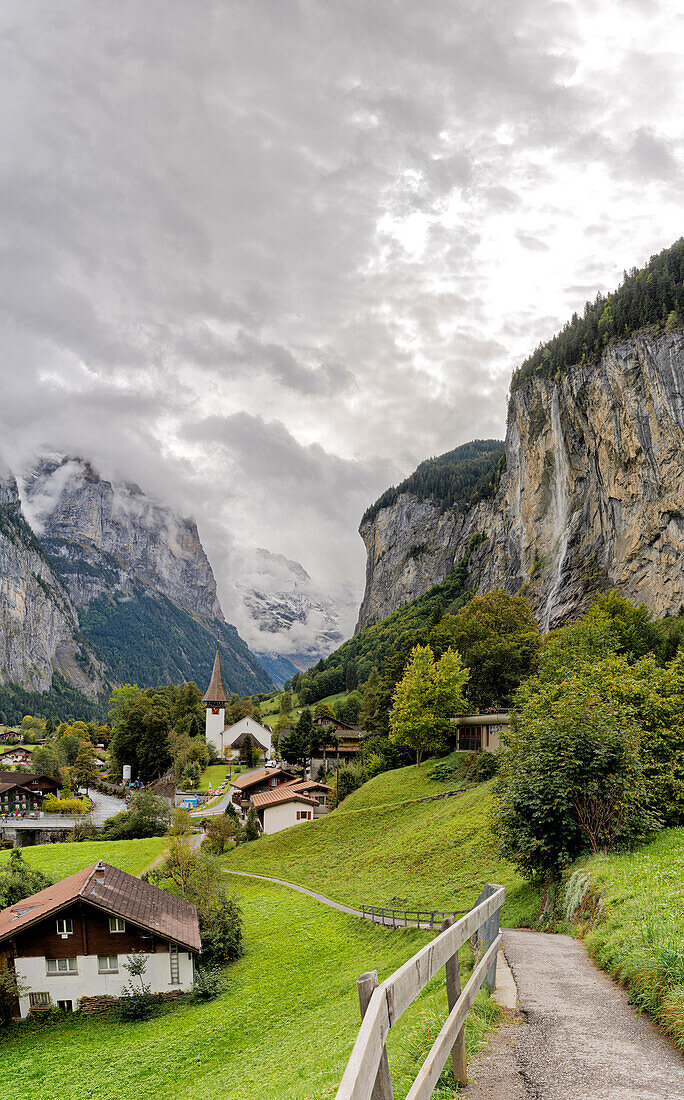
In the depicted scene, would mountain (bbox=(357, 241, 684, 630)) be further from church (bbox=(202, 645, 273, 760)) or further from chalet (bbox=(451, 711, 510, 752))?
church (bbox=(202, 645, 273, 760))

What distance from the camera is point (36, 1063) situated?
20672 mm

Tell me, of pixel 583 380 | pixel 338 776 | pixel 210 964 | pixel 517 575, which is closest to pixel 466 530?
pixel 517 575

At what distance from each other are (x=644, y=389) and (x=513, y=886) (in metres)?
76.4

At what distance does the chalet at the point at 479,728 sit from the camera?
5362cm

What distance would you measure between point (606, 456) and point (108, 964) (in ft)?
267

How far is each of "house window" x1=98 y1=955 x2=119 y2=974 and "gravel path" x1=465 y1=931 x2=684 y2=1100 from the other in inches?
923

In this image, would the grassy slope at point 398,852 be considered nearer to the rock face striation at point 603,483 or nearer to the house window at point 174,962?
the house window at point 174,962

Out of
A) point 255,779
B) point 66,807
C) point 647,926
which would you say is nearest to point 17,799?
point 66,807

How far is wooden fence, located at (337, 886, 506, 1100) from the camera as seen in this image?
275 centimetres

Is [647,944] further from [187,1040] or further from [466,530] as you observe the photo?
[466,530]

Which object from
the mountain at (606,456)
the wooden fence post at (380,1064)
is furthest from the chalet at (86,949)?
the mountain at (606,456)

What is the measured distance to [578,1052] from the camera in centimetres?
565

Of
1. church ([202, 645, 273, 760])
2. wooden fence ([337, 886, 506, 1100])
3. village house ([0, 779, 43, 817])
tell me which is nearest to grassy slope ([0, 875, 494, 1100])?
wooden fence ([337, 886, 506, 1100])

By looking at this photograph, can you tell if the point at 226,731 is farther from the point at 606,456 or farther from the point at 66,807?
the point at 606,456
